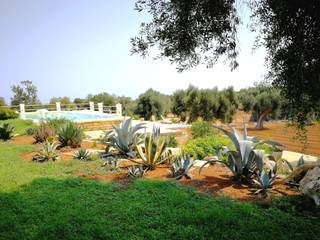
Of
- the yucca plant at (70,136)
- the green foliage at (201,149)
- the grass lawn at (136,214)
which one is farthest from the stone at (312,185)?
the yucca plant at (70,136)

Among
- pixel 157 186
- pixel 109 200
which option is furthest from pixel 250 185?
pixel 109 200

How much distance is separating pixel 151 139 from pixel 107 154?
190 cm

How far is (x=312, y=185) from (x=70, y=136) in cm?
774

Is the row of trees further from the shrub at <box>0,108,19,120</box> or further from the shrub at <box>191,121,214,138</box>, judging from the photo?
the shrub at <box>191,121,214,138</box>

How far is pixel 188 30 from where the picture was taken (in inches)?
144

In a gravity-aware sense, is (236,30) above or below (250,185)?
above

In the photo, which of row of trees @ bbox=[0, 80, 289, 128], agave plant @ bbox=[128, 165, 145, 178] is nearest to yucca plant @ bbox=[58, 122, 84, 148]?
agave plant @ bbox=[128, 165, 145, 178]

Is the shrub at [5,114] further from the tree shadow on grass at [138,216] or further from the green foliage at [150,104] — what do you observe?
the tree shadow on grass at [138,216]

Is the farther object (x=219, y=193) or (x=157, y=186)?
(x=157, y=186)

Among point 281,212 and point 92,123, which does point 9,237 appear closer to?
point 281,212

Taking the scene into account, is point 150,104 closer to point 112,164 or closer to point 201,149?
point 201,149

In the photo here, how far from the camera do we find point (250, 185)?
17.2 ft

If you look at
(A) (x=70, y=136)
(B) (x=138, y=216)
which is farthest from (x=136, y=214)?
(A) (x=70, y=136)

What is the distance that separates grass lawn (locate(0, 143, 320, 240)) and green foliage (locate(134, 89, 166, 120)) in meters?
24.1
